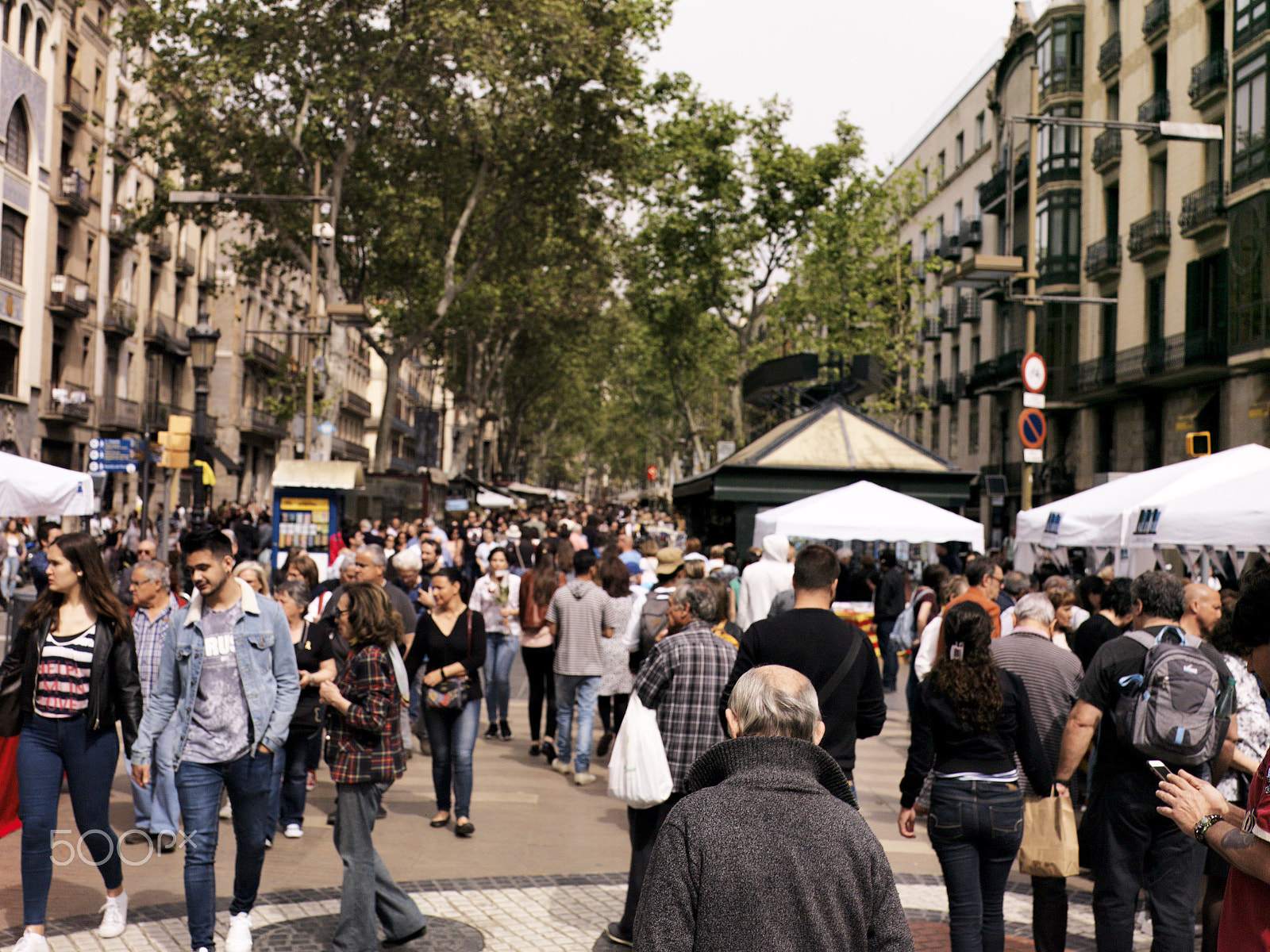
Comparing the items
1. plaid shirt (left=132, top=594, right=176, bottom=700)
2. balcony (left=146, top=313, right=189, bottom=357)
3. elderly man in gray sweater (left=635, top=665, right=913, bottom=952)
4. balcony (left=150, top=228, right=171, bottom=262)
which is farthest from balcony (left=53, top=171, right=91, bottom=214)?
elderly man in gray sweater (left=635, top=665, right=913, bottom=952)

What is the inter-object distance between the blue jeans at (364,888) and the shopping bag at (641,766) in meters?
1.09

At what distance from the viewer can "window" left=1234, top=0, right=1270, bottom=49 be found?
91.2ft

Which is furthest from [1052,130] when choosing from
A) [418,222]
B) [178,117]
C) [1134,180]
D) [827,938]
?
[827,938]

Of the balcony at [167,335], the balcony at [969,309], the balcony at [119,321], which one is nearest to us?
the balcony at [119,321]

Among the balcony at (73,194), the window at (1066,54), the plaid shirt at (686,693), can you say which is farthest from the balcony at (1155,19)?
the plaid shirt at (686,693)

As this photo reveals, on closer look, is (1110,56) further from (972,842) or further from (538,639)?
(972,842)

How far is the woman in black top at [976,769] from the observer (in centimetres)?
519

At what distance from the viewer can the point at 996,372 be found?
→ 4516cm

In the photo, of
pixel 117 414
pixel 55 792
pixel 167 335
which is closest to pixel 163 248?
pixel 167 335

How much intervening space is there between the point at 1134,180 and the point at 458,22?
64.6 ft

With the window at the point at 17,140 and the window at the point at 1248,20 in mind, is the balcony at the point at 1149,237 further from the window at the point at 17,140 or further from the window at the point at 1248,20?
the window at the point at 17,140

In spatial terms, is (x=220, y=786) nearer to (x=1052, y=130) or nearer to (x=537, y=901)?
(x=537, y=901)

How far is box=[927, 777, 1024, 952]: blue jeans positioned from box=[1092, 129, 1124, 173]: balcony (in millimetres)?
34547

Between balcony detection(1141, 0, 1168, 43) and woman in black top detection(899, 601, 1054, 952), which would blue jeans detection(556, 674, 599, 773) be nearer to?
woman in black top detection(899, 601, 1054, 952)
